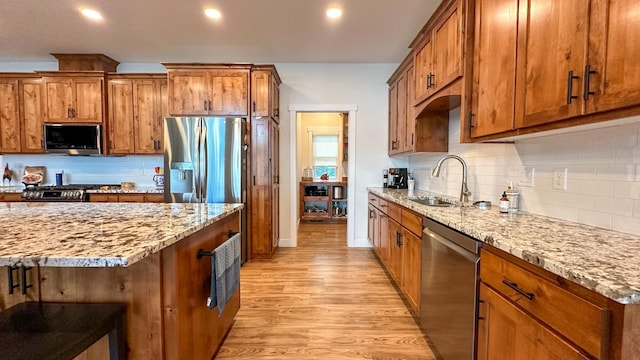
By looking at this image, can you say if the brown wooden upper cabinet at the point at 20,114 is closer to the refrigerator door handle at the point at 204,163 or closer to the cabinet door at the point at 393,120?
the refrigerator door handle at the point at 204,163

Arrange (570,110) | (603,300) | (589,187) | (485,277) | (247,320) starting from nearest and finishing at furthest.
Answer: (603,300)
(570,110)
(485,277)
(589,187)
(247,320)

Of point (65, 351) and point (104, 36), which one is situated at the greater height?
point (104, 36)

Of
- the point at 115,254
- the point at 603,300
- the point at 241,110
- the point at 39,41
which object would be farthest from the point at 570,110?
the point at 39,41

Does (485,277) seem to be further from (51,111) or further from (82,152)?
(51,111)

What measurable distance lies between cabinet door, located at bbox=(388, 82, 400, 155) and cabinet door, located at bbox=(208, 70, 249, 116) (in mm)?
1910

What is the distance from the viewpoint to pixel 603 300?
0.76 m

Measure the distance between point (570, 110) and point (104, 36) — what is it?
4.44 m

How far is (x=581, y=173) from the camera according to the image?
1486 millimetres

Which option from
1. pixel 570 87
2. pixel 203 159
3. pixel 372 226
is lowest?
pixel 372 226

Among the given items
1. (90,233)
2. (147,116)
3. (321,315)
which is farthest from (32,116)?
(321,315)

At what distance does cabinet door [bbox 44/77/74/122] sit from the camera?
3.88m

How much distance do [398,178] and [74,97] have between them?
4484mm

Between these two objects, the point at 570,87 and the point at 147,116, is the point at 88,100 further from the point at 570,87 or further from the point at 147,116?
the point at 570,87

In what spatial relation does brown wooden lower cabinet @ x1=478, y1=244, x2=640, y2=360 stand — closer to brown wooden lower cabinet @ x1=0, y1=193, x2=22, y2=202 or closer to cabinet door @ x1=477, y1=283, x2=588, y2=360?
cabinet door @ x1=477, y1=283, x2=588, y2=360
